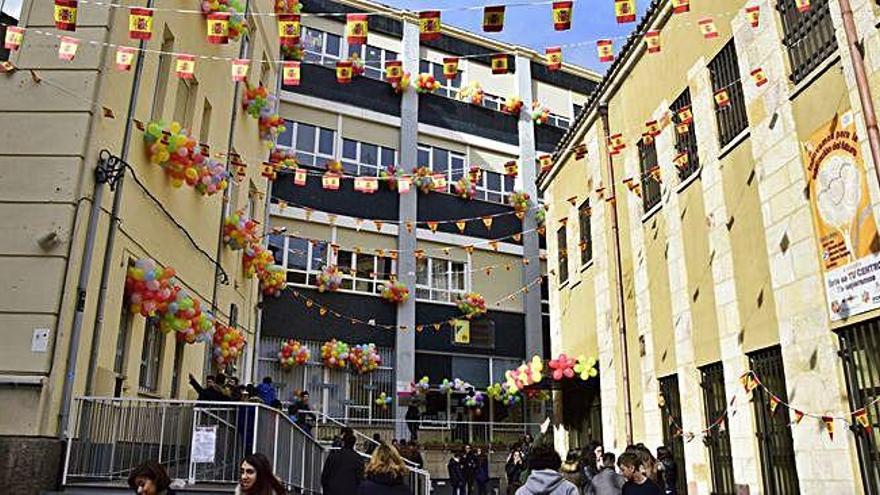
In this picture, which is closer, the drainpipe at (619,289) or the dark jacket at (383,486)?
the dark jacket at (383,486)

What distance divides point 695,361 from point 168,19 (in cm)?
1054

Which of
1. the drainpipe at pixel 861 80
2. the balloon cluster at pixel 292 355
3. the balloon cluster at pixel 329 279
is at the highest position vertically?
the balloon cluster at pixel 329 279

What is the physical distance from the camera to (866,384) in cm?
774

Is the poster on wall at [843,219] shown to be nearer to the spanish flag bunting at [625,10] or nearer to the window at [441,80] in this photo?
the spanish flag bunting at [625,10]

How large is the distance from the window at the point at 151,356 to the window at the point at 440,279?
1331 centimetres

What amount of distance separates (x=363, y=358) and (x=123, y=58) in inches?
564

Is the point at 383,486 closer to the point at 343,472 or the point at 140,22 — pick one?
the point at 343,472

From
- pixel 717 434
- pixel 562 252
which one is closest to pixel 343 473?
pixel 717 434

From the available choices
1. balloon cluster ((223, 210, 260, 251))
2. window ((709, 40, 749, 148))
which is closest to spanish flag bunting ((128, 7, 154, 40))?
balloon cluster ((223, 210, 260, 251))

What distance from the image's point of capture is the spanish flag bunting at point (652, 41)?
11288 mm

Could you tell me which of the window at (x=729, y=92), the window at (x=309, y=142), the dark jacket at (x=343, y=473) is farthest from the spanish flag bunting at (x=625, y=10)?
the window at (x=309, y=142)

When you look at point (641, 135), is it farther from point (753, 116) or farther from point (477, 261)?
point (477, 261)

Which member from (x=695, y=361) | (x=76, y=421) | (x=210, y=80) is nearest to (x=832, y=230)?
(x=695, y=361)

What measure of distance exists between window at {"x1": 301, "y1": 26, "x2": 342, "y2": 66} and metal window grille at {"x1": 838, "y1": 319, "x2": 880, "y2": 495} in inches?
810
